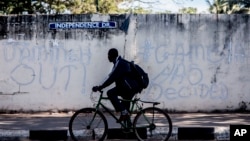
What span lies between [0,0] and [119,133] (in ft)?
52.2

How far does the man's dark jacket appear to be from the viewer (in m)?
6.37

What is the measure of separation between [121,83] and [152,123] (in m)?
0.81

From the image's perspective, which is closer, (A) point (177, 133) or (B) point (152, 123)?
(B) point (152, 123)

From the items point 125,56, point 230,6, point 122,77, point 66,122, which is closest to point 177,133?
point 122,77

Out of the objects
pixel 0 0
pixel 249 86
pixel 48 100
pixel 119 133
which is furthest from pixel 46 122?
pixel 0 0

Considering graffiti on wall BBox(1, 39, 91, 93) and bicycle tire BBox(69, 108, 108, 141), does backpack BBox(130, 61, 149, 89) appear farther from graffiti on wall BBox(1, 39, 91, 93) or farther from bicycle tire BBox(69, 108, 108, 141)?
graffiti on wall BBox(1, 39, 91, 93)

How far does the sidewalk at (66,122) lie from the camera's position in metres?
7.38

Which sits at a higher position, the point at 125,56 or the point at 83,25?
the point at 83,25

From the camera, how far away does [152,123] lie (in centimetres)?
649

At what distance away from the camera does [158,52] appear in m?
10.1

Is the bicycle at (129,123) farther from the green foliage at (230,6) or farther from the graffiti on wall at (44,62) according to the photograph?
the green foliage at (230,6)

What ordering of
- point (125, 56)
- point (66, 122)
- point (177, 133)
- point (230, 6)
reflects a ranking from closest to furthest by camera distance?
point (177, 133) → point (66, 122) → point (125, 56) → point (230, 6)

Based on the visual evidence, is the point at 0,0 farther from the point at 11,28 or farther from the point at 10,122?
the point at 10,122

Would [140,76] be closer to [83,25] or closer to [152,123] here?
[152,123]
